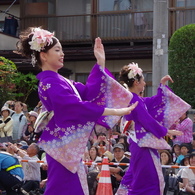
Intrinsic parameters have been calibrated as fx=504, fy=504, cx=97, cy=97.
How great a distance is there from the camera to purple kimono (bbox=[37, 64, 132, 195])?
159 inches

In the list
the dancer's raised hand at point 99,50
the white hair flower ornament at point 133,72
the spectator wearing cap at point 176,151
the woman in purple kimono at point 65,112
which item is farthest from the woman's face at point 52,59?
the spectator wearing cap at point 176,151

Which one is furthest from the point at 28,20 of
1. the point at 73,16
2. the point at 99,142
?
the point at 99,142

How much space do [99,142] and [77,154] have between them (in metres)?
5.18

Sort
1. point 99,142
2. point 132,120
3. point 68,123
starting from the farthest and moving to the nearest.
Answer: point 99,142 → point 132,120 → point 68,123

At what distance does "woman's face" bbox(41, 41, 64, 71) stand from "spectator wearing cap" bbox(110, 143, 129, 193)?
3.74m

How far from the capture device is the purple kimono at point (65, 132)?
4.04m

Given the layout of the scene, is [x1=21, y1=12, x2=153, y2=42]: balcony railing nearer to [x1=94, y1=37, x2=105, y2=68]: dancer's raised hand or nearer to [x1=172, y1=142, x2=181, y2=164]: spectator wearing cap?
[x1=172, y1=142, x2=181, y2=164]: spectator wearing cap

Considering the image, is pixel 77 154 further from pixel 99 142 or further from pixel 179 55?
pixel 179 55

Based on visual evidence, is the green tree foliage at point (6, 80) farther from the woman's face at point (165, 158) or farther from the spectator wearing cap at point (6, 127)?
the woman's face at point (165, 158)

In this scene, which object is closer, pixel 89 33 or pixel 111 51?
pixel 111 51

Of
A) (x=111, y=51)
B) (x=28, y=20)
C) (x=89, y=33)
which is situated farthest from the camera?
(x=28, y=20)

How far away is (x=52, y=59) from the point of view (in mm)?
4352

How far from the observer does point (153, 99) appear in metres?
6.00

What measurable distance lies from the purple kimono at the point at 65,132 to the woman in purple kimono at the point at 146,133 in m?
1.47
